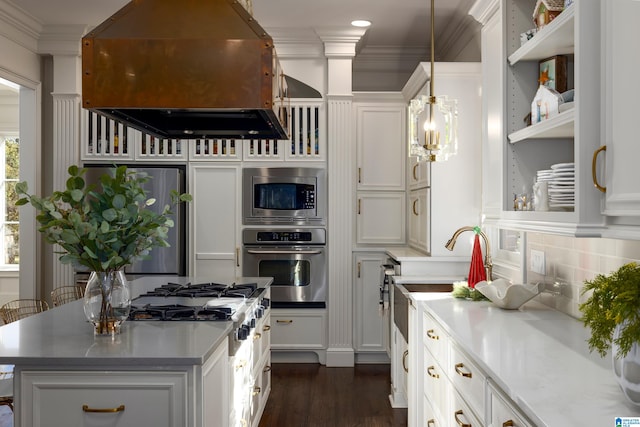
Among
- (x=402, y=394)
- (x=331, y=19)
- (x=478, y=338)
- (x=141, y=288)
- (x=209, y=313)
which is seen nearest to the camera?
(x=478, y=338)

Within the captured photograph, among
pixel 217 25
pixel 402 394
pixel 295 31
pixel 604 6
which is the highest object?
pixel 295 31

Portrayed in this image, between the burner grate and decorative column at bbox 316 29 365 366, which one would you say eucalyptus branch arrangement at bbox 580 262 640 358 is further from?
decorative column at bbox 316 29 365 366

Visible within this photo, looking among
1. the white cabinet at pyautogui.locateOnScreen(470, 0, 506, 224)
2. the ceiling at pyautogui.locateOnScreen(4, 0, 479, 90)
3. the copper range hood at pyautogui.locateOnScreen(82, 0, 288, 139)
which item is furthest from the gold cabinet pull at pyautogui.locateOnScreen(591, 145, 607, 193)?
the ceiling at pyautogui.locateOnScreen(4, 0, 479, 90)

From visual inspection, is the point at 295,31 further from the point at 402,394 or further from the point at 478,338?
the point at 478,338

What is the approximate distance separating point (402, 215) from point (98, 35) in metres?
3.42

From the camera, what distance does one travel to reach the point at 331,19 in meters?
4.80

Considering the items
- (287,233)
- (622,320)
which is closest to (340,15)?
(287,233)

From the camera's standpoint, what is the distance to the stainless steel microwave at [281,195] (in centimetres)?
505

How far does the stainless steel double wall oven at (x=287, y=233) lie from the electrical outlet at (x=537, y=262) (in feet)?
7.88

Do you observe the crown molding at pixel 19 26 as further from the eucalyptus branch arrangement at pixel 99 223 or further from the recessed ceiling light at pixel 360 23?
the eucalyptus branch arrangement at pixel 99 223

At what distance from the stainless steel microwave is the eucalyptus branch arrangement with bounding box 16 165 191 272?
279cm

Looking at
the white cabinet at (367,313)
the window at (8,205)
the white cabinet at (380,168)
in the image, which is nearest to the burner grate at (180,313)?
the white cabinet at (367,313)

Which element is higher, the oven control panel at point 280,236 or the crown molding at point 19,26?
the crown molding at point 19,26

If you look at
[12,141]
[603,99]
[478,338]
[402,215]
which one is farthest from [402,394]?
[12,141]
